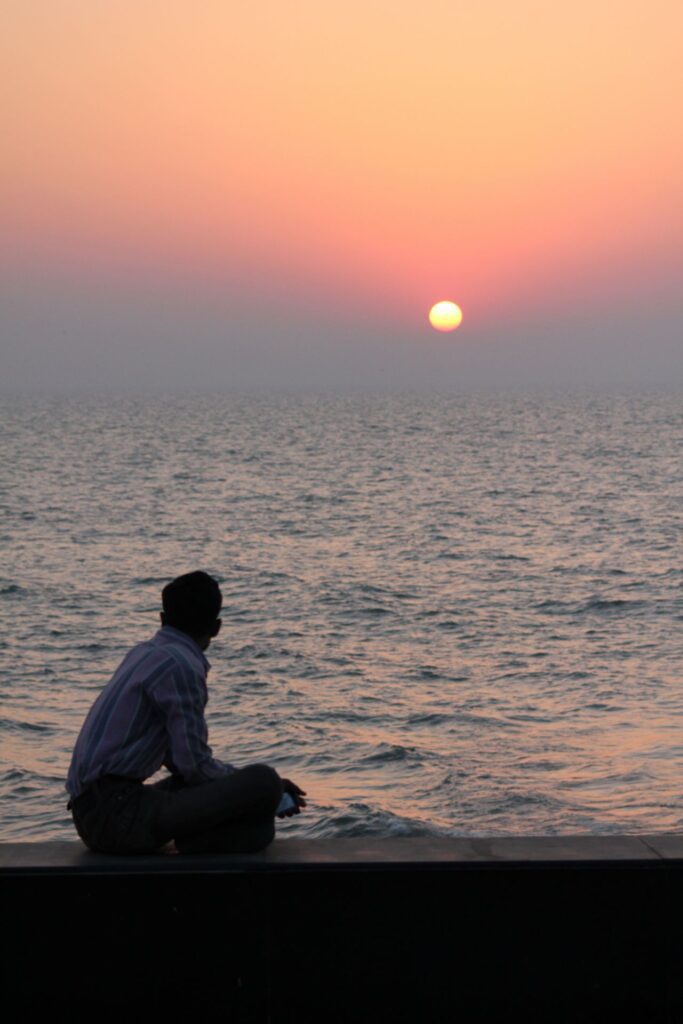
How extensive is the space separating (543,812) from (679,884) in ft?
25.8

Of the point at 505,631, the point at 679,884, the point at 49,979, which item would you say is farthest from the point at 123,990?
the point at 505,631

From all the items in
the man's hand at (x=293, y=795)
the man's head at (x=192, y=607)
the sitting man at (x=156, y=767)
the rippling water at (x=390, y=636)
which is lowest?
the rippling water at (x=390, y=636)

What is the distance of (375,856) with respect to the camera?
3.98 m

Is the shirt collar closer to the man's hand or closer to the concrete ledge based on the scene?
the man's hand

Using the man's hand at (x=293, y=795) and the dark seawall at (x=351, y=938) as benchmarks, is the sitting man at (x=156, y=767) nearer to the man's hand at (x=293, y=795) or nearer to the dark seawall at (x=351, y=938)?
the man's hand at (x=293, y=795)

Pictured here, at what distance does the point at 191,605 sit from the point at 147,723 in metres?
0.40

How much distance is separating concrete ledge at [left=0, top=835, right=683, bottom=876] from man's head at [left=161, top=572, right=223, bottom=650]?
2.40 feet

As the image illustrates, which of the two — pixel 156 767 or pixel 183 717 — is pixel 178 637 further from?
pixel 156 767

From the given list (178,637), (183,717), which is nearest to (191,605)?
(178,637)

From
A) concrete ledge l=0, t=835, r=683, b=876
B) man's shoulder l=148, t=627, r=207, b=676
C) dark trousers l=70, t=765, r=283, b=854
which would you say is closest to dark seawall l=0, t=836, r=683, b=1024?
concrete ledge l=0, t=835, r=683, b=876

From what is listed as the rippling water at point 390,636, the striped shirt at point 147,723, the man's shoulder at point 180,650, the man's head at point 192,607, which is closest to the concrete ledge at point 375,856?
the striped shirt at point 147,723

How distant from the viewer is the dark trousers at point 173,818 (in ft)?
13.8

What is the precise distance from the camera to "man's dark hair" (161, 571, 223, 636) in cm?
446

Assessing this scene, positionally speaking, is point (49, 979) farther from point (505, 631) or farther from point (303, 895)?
point (505, 631)
